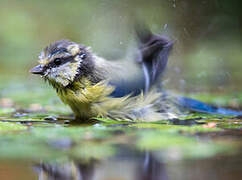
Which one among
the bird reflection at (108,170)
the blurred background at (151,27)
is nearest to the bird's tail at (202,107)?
the blurred background at (151,27)

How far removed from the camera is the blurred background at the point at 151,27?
4.92m

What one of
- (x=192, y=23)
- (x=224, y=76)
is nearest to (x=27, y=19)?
(x=224, y=76)

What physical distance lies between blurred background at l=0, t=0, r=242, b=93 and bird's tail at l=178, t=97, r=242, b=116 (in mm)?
333

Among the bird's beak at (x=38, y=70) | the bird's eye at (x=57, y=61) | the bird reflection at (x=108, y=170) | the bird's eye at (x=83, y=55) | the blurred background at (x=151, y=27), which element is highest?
the blurred background at (x=151, y=27)

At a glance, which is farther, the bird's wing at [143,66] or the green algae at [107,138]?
the bird's wing at [143,66]

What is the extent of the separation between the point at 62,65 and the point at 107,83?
486mm

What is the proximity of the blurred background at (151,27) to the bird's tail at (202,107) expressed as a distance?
33 cm

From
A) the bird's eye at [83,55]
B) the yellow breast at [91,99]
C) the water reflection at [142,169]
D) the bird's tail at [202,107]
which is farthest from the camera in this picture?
the bird's tail at [202,107]

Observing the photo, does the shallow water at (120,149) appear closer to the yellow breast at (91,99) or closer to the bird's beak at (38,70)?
the yellow breast at (91,99)

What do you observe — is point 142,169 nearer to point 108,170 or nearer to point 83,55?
point 108,170

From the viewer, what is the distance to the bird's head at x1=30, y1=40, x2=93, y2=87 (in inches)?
161

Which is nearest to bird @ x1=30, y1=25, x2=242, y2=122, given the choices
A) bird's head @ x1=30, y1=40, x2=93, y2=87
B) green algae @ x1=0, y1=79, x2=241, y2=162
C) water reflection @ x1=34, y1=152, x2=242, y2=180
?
bird's head @ x1=30, y1=40, x2=93, y2=87

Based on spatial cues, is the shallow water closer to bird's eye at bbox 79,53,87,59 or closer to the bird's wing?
the bird's wing

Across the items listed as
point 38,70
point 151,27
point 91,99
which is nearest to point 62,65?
point 38,70
